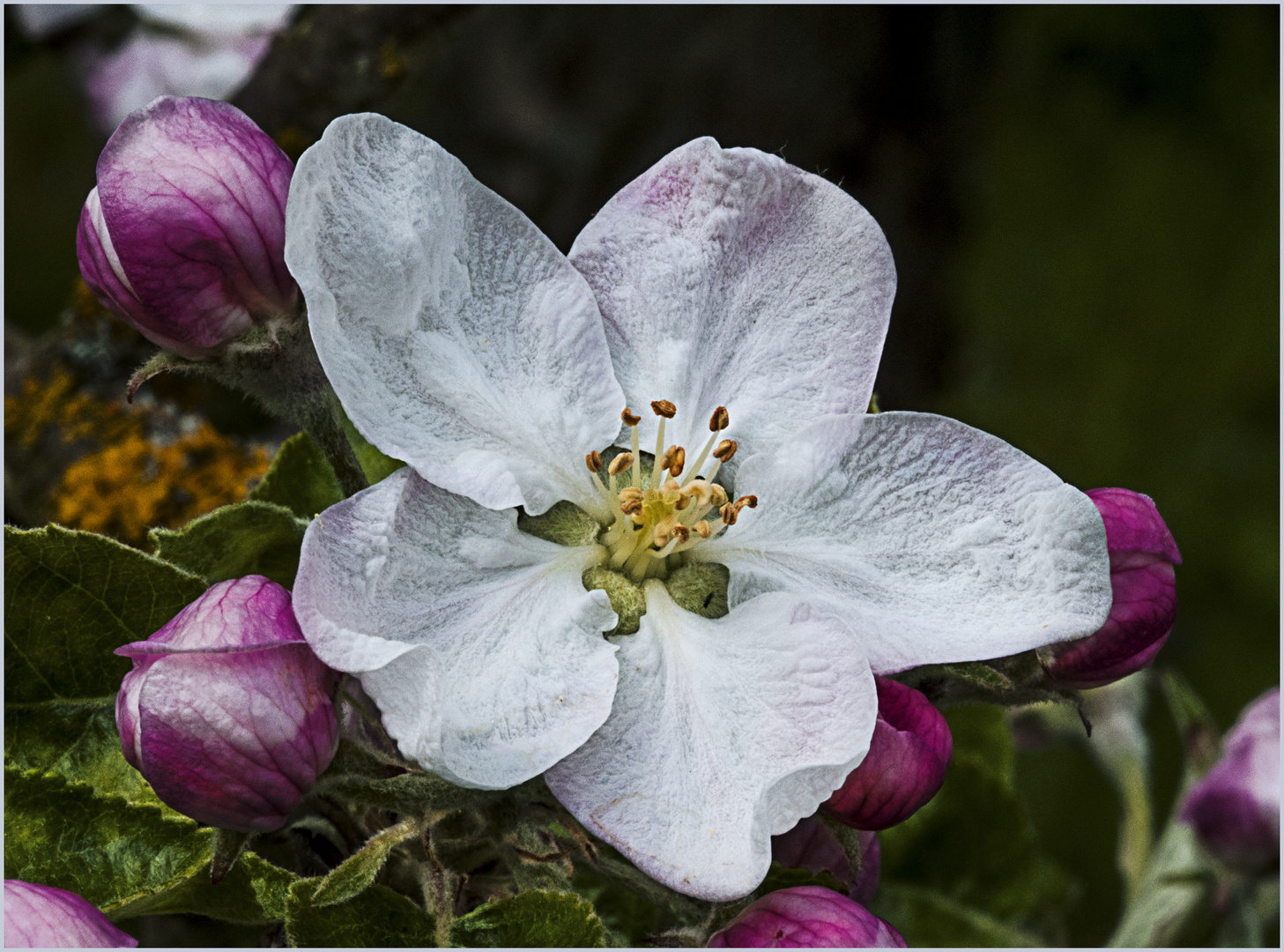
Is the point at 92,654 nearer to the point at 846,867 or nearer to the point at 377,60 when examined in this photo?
the point at 846,867

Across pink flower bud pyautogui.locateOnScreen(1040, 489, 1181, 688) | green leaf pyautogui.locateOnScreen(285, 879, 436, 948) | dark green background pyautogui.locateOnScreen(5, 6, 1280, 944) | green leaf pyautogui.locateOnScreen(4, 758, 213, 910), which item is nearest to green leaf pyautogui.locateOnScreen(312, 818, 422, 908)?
green leaf pyautogui.locateOnScreen(285, 879, 436, 948)

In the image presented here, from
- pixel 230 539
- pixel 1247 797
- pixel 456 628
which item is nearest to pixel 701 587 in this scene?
pixel 456 628

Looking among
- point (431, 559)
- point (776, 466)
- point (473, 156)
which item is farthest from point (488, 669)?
point (473, 156)

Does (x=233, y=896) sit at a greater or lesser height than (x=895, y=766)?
lesser

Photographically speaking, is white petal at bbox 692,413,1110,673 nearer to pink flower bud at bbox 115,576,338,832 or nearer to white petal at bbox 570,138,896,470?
white petal at bbox 570,138,896,470

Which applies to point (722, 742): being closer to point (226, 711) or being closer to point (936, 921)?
point (226, 711)
